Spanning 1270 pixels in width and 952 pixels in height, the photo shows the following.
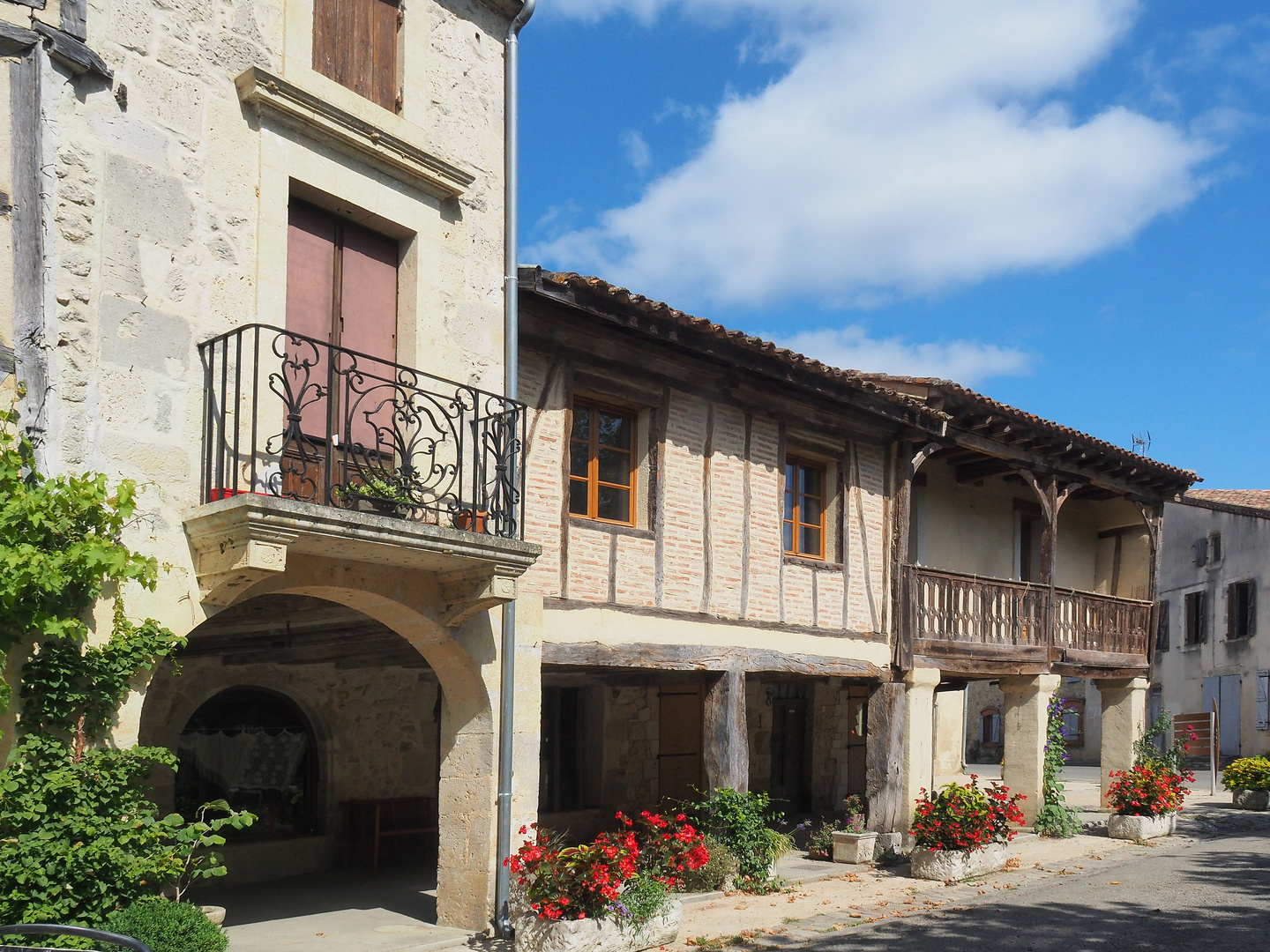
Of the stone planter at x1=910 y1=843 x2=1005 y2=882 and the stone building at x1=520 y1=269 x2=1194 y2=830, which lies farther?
the stone planter at x1=910 y1=843 x2=1005 y2=882

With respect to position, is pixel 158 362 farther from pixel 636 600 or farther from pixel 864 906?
pixel 864 906

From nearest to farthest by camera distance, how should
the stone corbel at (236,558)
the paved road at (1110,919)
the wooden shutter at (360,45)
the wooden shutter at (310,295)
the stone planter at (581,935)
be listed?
the stone corbel at (236,558), the wooden shutter at (310,295), the stone planter at (581,935), the wooden shutter at (360,45), the paved road at (1110,919)

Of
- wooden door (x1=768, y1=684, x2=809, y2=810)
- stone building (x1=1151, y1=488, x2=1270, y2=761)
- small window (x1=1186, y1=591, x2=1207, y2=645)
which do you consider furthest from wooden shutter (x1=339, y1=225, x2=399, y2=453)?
small window (x1=1186, y1=591, x2=1207, y2=645)

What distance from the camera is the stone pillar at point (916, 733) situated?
43.7ft

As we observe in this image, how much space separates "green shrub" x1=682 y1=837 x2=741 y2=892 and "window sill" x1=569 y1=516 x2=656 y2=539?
2958 mm

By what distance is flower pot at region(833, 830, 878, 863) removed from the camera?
12.9 metres

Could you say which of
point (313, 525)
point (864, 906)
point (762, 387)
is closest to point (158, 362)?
point (313, 525)

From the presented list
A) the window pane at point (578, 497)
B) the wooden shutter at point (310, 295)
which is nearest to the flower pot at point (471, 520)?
the wooden shutter at point (310, 295)

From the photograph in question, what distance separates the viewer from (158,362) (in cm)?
683

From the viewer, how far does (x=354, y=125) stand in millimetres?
8031

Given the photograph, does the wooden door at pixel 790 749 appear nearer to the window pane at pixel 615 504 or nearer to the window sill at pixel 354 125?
the window pane at pixel 615 504

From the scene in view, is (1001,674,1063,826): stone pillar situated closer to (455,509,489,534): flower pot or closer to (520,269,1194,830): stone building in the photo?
(520,269,1194,830): stone building

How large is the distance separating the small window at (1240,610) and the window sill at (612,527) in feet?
73.1

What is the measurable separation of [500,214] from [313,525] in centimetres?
350
